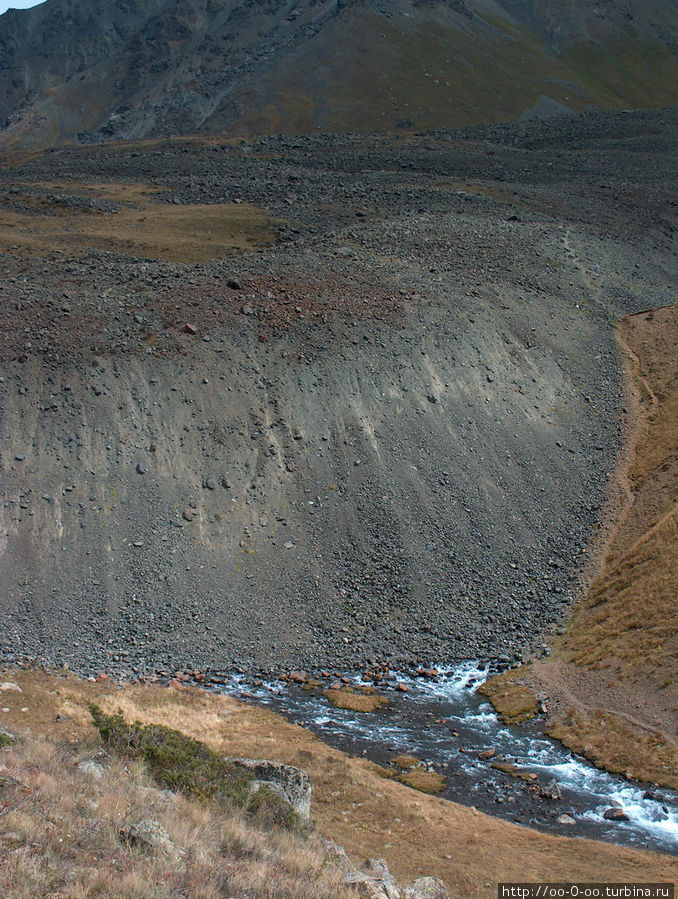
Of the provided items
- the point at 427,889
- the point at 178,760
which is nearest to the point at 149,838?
the point at 178,760

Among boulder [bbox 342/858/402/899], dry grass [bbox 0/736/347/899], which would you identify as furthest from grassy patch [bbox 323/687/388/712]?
boulder [bbox 342/858/402/899]

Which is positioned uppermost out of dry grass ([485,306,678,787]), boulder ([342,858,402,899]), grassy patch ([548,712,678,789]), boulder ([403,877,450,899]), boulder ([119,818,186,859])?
boulder ([119,818,186,859])

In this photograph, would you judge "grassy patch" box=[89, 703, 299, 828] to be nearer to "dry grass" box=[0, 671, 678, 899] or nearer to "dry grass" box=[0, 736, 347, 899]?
"dry grass" box=[0, 736, 347, 899]

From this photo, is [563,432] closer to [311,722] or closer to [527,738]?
[527,738]

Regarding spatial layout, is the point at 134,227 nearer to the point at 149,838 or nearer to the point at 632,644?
the point at 632,644

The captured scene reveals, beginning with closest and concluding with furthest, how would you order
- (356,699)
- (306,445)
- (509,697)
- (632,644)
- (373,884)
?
(373,884) < (356,699) < (509,697) < (632,644) < (306,445)

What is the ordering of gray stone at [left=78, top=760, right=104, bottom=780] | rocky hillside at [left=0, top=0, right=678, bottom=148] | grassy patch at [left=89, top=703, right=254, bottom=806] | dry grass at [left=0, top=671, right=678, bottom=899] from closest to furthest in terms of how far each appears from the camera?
1. gray stone at [left=78, top=760, right=104, bottom=780]
2. grassy patch at [left=89, top=703, right=254, bottom=806]
3. dry grass at [left=0, top=671, right=678, bottom=899]
4. rocky hillside at [left=0, top=0, right=678, bottom=148]
